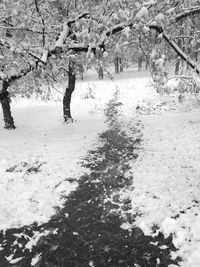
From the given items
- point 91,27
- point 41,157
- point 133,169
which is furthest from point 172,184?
point 41,157

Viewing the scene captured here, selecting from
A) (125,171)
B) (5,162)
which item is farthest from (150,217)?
(5,162)

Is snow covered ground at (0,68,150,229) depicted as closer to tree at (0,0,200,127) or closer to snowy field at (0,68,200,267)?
snowy field at (0,68,200,267)

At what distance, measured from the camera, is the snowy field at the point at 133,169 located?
8.60 m

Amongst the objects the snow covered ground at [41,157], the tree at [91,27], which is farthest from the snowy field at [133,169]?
the tree at [91,27]

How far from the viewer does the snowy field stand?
8.60 m

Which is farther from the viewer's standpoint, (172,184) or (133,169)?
(133,169)

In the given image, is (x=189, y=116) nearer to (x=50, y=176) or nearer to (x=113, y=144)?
(x=113, y=144)

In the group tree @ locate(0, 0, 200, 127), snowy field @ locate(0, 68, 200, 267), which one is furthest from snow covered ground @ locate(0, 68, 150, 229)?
tree @ locate(0, 0, 200, 127)

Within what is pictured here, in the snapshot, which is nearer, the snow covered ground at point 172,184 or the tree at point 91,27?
the tree at point 91,27

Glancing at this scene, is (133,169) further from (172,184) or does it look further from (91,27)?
(91,27)

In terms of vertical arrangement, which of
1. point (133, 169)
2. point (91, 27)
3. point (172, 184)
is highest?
point (91, 27)

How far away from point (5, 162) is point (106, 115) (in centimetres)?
1037

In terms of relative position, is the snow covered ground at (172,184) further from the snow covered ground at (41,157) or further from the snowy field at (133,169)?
the snow covered ground at (41,157)

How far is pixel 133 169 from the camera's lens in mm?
12156
